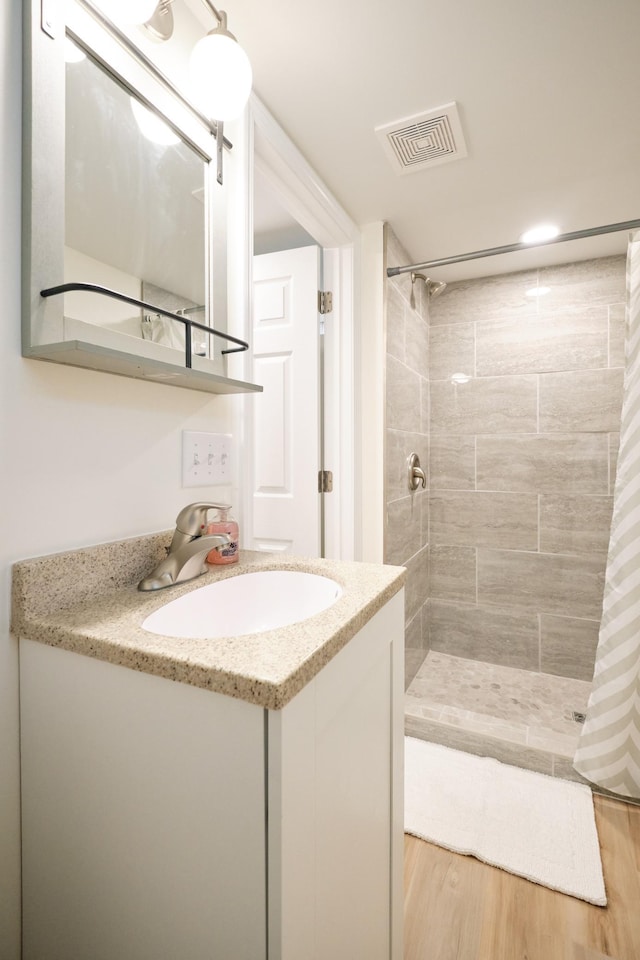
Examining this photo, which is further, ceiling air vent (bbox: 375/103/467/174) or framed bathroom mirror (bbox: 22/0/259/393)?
ceiling air vent (bbox: 375/103/467/174)

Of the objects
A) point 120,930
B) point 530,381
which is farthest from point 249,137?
point 530,381

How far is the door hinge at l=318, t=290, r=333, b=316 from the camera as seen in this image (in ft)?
6.13

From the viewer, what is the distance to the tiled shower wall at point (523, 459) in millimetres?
2254

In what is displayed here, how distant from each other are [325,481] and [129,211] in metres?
1.22

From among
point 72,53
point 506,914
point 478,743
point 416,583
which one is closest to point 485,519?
point 416,583

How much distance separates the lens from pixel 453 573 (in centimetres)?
258

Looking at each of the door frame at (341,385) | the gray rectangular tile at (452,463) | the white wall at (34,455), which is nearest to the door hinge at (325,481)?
the door frame at (341,385)

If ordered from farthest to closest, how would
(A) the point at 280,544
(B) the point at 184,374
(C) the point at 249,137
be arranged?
1. (A) the point at 280,544
2. (C) the point at 249,137
3. (B) the point at 184,374

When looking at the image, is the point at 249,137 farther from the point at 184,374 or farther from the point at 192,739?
the point at 192,739

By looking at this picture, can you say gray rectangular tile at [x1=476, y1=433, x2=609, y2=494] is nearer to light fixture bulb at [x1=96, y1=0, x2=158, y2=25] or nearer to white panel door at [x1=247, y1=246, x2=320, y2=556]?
white panel door at [x1=247, y1=246, x2=320, y2=556]

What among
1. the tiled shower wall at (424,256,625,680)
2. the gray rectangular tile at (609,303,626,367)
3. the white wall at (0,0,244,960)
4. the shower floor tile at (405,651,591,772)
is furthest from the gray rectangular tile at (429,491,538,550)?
the white wall at (0,0,244,960)

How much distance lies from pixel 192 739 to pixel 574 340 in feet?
8.21

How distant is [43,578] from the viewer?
69 centimetres

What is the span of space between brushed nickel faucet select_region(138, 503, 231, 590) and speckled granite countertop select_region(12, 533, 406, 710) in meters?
0.02
